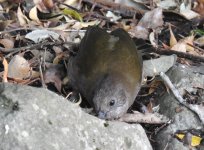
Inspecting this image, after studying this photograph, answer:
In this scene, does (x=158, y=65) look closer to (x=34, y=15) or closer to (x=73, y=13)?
(x=73, y=13)

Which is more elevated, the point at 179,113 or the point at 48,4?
the point at 48,4

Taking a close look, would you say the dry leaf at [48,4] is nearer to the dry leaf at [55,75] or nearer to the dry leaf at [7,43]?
the dry leaf at [7,43]

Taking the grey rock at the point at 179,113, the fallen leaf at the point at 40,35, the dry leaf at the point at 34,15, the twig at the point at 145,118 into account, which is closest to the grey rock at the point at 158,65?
the grey rock at the point at 179,113

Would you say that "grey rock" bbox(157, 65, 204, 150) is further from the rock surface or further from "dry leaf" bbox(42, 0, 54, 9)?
"dry leaf" bbox(42, 0, 54, 9)

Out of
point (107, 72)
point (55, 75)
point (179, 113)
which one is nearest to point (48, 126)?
point (107, 72)

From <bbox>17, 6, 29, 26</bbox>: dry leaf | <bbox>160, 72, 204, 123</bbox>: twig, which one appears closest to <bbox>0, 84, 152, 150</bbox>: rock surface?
<bbox>160, 72, 204, 123</bbox>: twig

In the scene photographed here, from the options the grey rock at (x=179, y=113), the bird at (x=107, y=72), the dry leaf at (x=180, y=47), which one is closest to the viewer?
the bird at (x=107, y=72)
